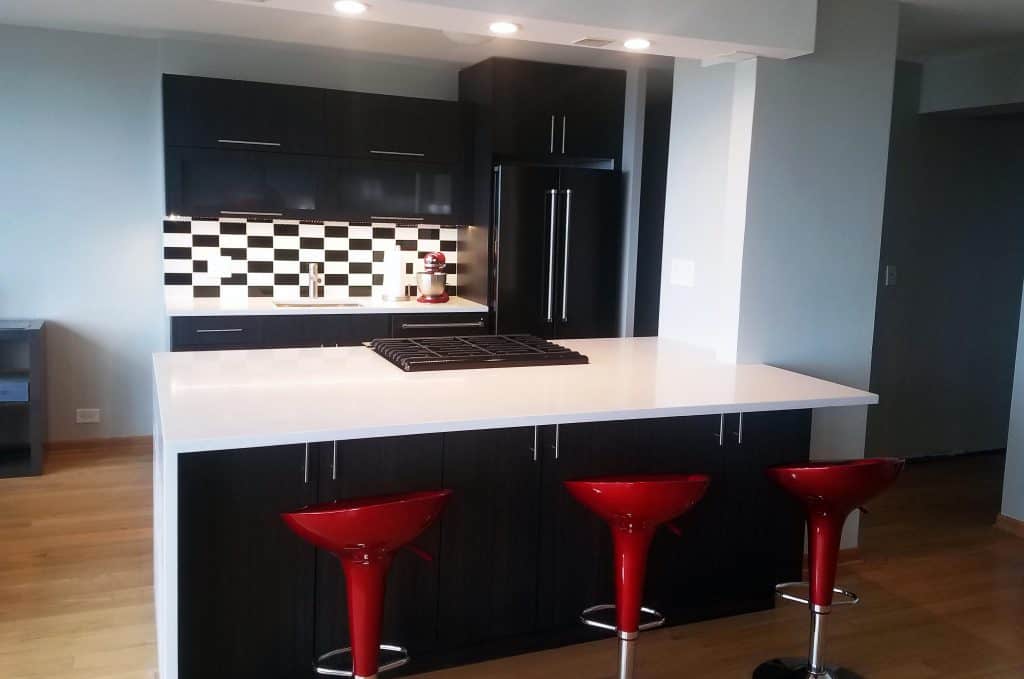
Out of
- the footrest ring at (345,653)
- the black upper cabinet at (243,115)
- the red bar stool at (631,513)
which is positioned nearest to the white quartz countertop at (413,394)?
the red bar stool at (631,513)

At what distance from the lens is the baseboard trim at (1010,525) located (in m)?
4.12

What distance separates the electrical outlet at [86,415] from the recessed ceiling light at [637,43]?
3.72m

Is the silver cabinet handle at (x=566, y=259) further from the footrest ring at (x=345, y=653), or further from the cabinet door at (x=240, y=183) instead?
the footrest ring at (x=345, y=653)

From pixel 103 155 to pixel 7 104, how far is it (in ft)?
1.71

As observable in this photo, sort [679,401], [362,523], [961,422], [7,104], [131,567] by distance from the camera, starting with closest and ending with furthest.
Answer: [362,523] → [679,401] → [131,567] → [7,104] → [961,422]

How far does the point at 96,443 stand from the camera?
5082 mm

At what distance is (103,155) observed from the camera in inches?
193

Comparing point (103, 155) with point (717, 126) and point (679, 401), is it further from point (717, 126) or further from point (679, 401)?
point (679, 401)

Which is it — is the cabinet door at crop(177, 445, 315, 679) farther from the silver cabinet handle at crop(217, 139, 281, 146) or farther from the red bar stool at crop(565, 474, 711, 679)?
the silver cabinet handle at crop(217, 139, 281, 146)

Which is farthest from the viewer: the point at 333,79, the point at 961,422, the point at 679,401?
the point at 961,422

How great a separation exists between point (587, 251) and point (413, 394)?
8.93 feet

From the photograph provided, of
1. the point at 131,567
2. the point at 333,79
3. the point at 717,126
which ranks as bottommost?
the point at 131,567

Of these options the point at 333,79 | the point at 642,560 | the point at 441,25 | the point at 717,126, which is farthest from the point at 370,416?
the point at 333,79

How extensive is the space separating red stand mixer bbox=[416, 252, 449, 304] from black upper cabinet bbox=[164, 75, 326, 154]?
2.85 feet
